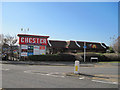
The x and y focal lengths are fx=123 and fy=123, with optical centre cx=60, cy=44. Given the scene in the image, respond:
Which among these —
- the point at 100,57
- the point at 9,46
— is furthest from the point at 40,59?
the point at 100,57

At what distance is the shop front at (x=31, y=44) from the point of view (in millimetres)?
24156

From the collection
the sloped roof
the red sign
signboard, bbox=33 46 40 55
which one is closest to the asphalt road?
signboard, bbox=33 46 40 55

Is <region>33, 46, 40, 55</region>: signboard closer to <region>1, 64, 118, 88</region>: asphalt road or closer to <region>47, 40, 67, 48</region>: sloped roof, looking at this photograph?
<region>47, 40, 67, 48</region>: sloped roof

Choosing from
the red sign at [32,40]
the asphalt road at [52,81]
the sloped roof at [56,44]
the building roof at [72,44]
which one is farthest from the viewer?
the building roof at [72,44]

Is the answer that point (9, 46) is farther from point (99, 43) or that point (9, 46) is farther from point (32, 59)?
point (99, 43)

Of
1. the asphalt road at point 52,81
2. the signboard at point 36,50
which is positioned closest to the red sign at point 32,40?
the signboard at point 36,50

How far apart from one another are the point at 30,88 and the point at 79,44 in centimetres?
3723

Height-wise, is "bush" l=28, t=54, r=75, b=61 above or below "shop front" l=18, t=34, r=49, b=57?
below

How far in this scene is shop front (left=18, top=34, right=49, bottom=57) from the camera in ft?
79.3

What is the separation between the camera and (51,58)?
24219 mm

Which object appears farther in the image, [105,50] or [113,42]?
[105,50]

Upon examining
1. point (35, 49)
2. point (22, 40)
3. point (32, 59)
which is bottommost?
point (32, 59)

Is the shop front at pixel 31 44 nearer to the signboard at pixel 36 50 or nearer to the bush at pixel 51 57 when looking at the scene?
the signboard at pixel 36 50

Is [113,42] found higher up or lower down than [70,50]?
higher up
